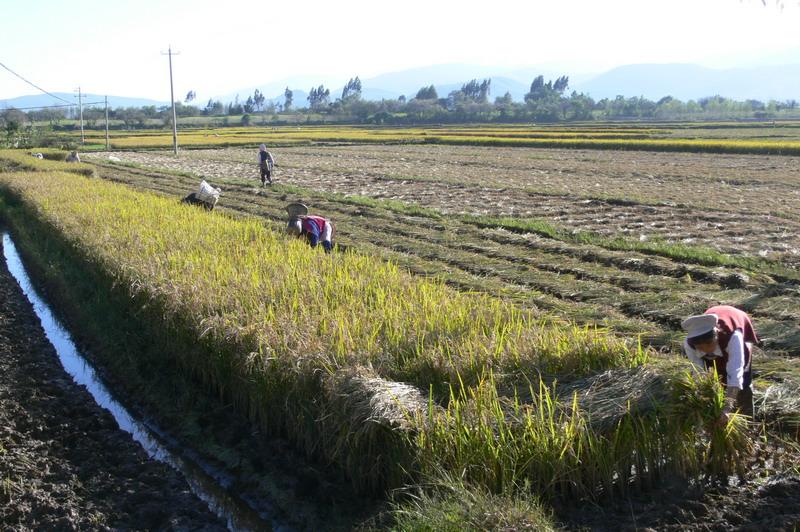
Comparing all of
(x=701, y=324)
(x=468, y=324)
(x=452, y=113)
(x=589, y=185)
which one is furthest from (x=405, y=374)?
(x=452, y=113)

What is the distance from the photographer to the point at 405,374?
14.9 feet

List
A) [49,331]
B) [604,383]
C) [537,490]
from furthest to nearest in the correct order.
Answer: [49,331] < [604,383] < [537,490]

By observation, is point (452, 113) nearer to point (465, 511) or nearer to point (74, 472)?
point (74, 472)

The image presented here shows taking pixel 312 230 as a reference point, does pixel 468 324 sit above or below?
below

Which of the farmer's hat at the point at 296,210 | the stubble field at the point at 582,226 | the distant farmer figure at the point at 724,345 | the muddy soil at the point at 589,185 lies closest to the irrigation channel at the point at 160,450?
the distant farmer figure at the point at 724,345

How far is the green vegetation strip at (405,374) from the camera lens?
3631 millimetres

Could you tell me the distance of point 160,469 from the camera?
191 inches

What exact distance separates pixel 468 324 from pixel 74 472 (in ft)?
9.55

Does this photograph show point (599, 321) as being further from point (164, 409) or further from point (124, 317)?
point (124, 317)

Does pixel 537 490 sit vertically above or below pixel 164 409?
above

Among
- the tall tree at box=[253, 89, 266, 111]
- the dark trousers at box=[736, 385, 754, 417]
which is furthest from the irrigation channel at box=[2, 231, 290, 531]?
the tall tree at box=[253, 89, 266, 111]

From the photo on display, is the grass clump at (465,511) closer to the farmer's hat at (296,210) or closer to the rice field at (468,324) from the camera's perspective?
the rice field at (468,324)

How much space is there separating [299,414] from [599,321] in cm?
327

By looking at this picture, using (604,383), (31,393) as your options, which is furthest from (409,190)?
(604,383)
